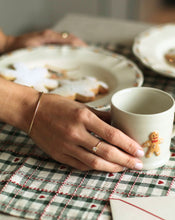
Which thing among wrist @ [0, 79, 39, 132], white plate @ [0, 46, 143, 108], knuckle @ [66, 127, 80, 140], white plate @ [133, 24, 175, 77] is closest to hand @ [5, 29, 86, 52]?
white plate @ [0, 46, 143, 108]

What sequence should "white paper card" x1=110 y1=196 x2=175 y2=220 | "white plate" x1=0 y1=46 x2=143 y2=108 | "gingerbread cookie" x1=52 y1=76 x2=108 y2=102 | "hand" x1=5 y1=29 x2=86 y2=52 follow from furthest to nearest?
"hand" x1=5 y1=29 x2=86 y2=52, "white plate" x1=0 y1=46 x2=143 y2=108, "gingerbread cookie" x1=52 y1=76 x2=108 y2=102, "white paper card" x1=110 y1=196 x2=175 y2=220

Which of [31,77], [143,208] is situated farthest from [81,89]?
[143,208]

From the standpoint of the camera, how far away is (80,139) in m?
0.64

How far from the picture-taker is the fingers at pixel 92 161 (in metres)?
0.64

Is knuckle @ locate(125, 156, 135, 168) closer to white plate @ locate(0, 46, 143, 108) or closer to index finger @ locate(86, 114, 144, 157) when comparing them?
index finger @ locate(86, 114, 144, 157)

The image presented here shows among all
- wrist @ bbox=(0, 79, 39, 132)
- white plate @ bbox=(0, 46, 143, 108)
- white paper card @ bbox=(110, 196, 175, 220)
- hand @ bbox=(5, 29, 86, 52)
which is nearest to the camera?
white paper card @ bbox=(110, 196, 175, 220)

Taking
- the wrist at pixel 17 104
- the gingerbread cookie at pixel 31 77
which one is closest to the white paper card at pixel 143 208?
the wrist at pixel 17 104

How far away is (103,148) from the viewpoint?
0.63m

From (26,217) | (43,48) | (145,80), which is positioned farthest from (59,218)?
(43,48)

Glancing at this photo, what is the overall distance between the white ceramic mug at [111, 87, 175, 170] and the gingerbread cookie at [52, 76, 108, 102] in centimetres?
19

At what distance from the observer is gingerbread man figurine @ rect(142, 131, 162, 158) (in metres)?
0.62

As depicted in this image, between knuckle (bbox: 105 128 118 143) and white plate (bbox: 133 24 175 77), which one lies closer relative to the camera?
knuckle (bbox: 105 128 118 143)

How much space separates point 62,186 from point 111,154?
106mm

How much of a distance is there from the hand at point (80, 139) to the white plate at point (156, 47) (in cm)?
34
